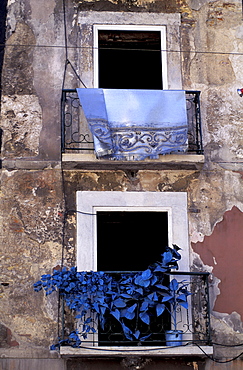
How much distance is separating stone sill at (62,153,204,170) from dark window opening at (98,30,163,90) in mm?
1732

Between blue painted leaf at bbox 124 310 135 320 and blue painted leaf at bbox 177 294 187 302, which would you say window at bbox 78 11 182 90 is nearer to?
blue painted leaf at bbox 177 294 187 302

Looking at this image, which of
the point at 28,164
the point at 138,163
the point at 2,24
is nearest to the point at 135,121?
the point at 138,163

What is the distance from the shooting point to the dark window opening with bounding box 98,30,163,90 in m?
9.78

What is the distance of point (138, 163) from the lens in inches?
348

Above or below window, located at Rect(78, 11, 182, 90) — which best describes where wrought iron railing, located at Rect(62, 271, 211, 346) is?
below

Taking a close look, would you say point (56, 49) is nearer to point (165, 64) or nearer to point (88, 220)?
point (165, 64)

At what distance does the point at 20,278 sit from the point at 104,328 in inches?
50.0

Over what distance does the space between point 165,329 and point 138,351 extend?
0.66 meters

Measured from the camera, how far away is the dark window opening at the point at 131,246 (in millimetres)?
8547

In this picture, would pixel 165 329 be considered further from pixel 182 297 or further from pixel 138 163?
pixel 138 163

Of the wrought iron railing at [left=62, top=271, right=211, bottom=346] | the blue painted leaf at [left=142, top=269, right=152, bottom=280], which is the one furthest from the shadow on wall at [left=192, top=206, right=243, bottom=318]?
the blue painted leaf at [left=142, top=269, right=152, bottom=280]

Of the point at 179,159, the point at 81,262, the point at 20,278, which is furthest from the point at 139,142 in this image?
the point at 20,278

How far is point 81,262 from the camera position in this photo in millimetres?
8547

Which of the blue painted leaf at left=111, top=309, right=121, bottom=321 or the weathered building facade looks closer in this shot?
the blue painted leaf at left=111, top=309, right=121, bottom=321
